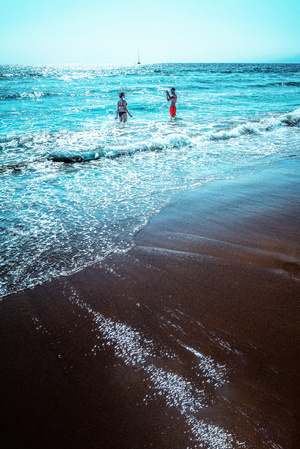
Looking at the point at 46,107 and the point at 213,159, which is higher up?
the point at 46,107

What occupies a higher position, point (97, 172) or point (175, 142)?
point (175, 142)

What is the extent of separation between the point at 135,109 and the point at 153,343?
19.9m

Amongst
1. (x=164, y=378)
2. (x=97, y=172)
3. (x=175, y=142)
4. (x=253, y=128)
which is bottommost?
(x=164, y=378)

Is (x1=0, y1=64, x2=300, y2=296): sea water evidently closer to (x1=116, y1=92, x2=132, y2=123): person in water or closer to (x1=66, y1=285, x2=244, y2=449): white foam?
(x1=116, y1=92, x2=132, y2=123): person in water

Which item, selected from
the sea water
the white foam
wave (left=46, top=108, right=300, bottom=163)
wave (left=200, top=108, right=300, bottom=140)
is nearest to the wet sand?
the white foam

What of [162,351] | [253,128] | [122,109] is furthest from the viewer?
[122,109]

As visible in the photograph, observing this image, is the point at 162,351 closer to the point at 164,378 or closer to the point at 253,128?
the point at 164,378

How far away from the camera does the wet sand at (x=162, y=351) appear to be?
5.08 feet

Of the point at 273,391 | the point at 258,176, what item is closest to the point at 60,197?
the point at 258,176

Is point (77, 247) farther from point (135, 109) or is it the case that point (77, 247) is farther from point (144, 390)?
point (135, 109)

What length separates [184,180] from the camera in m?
5.89

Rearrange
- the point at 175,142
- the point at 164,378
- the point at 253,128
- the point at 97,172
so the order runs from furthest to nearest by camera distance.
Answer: the point at 253,128
the point at 175,142
the point at 97,172
the point at 164,378

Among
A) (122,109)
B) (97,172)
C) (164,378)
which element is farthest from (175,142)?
(164,378)

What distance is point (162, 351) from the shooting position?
201cm
